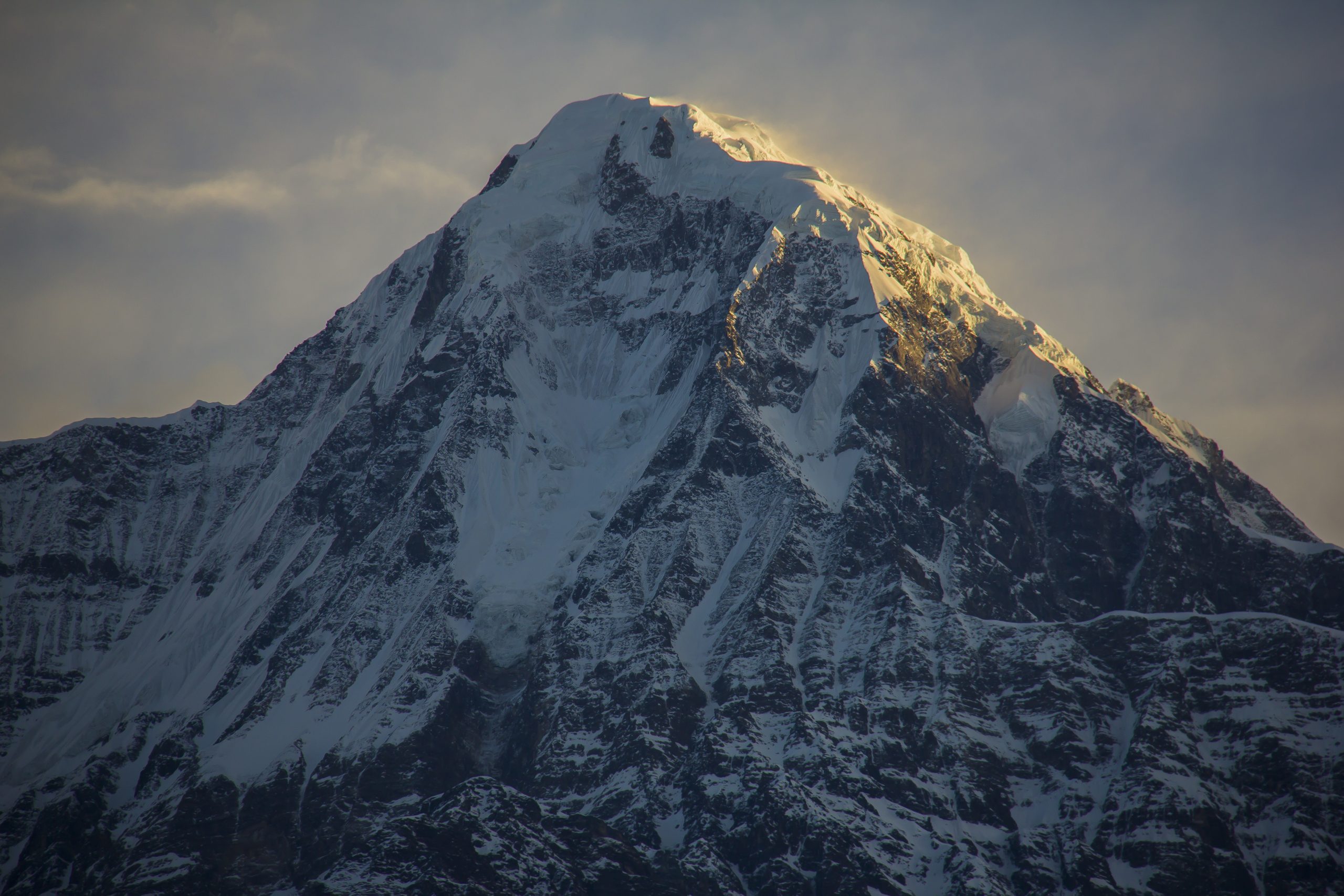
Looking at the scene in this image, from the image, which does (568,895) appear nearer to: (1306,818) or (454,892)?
(454,892)

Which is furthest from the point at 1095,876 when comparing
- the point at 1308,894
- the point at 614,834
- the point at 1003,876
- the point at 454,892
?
the point at 454,892

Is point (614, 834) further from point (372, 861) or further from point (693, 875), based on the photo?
point (372, 861)

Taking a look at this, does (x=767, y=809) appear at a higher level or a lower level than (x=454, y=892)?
higher

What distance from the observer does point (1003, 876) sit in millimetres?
195000

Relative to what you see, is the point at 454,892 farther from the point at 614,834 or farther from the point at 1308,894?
the point at 1308,894

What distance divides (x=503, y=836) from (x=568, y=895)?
10370 millimetres

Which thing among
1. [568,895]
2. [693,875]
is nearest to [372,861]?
[568,895]

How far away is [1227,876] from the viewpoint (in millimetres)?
193000

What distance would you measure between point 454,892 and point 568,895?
497 inches

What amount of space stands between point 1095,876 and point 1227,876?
45.2 feet

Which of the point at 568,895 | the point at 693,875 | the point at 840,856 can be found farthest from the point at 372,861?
the point at 840,856

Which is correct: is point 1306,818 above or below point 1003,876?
above

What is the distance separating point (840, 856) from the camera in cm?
19325

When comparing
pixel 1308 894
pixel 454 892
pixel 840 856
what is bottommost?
pixel 454 892
